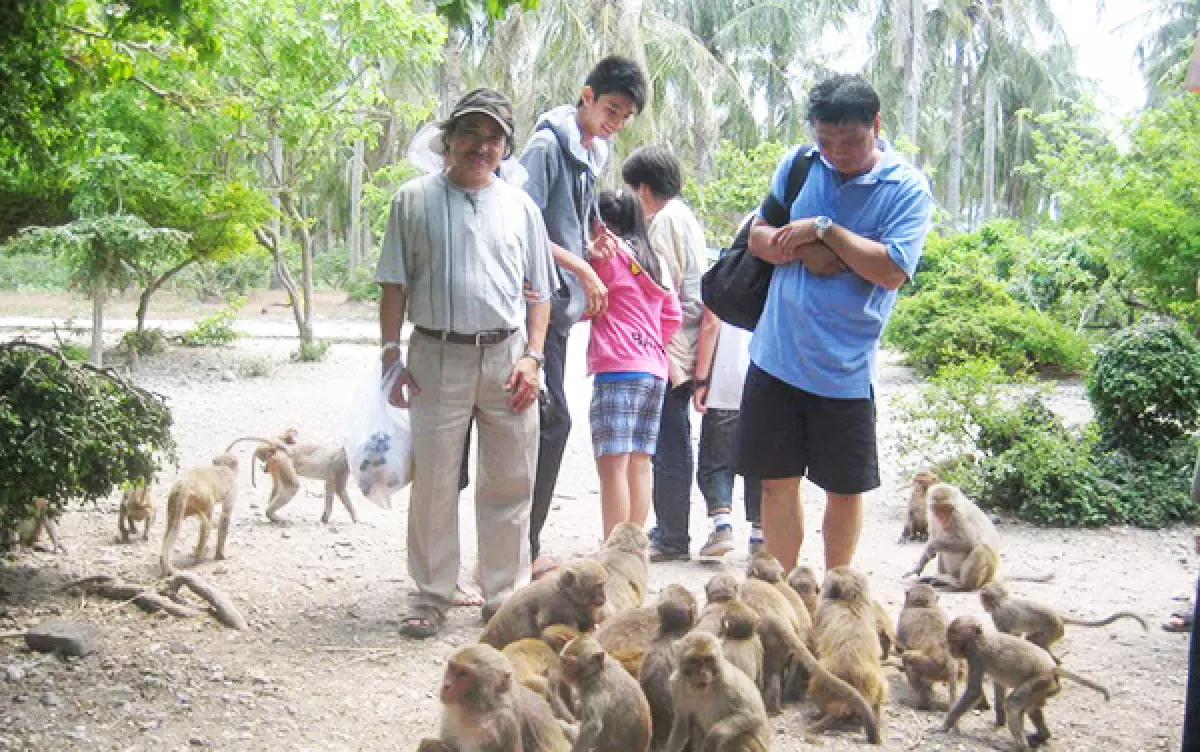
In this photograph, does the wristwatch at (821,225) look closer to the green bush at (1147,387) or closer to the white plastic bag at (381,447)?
the white plastic bag at (381,447)

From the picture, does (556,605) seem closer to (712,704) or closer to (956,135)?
(712,704)

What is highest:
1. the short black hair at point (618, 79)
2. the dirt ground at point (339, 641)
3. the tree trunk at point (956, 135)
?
the tree trunk at point (956, 135)

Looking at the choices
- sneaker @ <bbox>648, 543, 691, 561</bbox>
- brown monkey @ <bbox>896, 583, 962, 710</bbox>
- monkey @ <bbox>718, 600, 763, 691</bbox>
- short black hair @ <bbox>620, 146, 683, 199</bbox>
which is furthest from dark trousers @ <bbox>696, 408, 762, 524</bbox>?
monkey @ <bbox>718, 600, 763, 691</bbox>

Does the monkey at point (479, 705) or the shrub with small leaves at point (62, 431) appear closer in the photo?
the monkey at point (479, 705)

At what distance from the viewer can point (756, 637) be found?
4.09 metres

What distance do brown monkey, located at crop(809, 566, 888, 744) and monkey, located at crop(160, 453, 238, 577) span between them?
131 inches

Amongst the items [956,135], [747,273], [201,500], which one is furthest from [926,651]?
[956,135]

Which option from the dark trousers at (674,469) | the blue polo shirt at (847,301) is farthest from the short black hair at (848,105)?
the dark trousers at (674,469)

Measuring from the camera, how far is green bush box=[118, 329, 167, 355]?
16859 mm

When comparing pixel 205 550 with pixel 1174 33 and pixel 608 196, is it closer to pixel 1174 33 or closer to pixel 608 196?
pixel 608 196

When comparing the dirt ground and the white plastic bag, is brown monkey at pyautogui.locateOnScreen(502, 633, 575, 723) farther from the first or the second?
the white plastic bag

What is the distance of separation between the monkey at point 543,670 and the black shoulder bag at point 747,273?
1.68 meters

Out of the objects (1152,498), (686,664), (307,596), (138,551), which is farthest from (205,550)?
(1152,498)

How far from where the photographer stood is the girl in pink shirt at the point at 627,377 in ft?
19.1
